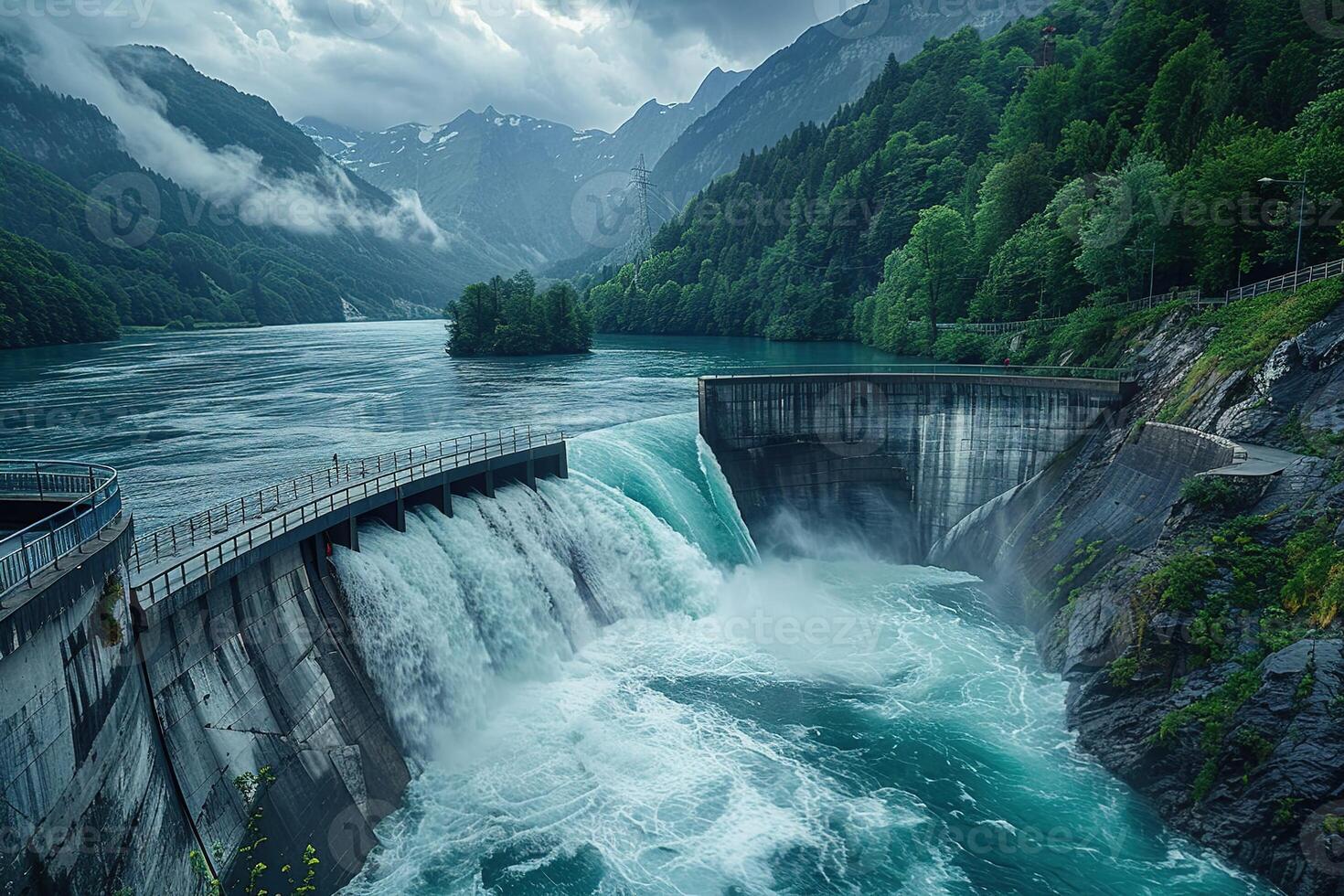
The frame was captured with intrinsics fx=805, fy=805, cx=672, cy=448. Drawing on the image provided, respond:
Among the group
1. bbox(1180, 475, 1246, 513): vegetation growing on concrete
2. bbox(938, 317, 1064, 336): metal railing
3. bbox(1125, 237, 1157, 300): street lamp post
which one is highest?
bbox(1125, 237, 1157, 300): street lamp post

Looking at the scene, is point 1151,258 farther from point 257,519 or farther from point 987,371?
point 257,519

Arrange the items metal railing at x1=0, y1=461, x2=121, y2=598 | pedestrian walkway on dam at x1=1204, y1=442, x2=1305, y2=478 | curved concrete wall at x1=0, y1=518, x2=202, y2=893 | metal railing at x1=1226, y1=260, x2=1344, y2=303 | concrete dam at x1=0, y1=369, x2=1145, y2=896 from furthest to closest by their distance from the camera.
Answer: metal railing at x1=1226, y1=260, x2=1344, y2=303 → pedestrian walkway on dam at x1=1204, y1=442, x2=1305, y2=478 → metal railing at x1=0, y1=461, x2=121, y2=598 → concrete dam at x1=0, y1=369, x2=1145, y2=896 → curved concrete wall at x1=0, y1=518, x2=202, y2=893

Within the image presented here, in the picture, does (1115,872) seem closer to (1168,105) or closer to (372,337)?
(1168,105)

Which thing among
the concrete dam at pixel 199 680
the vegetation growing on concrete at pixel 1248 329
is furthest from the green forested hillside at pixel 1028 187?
the concrete dam at pixel 199 680

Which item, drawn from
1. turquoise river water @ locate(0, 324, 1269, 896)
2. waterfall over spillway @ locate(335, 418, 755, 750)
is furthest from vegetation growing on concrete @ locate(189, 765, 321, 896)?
waterfall over spillway @ locate(335, 418, 755, 750)

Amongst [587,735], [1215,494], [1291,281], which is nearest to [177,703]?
[587,735]

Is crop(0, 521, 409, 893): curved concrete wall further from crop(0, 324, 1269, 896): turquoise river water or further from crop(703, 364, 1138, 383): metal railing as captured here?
crop(703, 364, 1138, 383): metal railing

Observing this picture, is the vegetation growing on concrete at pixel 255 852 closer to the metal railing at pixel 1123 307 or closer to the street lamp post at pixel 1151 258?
the metal railing at pixel 1123 307

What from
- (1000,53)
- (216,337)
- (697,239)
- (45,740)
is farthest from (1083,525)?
(216,337)
